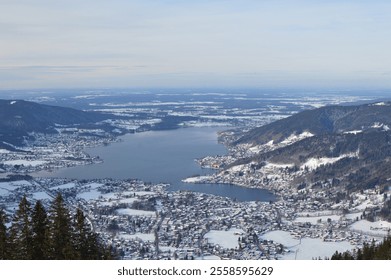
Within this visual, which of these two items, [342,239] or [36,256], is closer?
[36,256]

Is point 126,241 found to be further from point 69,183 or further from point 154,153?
point 154,153

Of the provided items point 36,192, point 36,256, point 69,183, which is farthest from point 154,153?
point 36,256

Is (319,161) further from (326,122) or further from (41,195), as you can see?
(41,195)

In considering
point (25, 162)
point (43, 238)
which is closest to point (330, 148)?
point (25, 162)

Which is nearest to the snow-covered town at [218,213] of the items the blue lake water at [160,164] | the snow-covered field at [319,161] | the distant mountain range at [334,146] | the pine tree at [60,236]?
the snow-covered field at [319,161]

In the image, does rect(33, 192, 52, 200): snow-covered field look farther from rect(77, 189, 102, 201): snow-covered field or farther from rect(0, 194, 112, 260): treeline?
rect(0, 194, 112, 260): treeline

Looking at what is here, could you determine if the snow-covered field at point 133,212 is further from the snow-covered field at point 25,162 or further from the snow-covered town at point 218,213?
the snow-covered field at point 25,162
